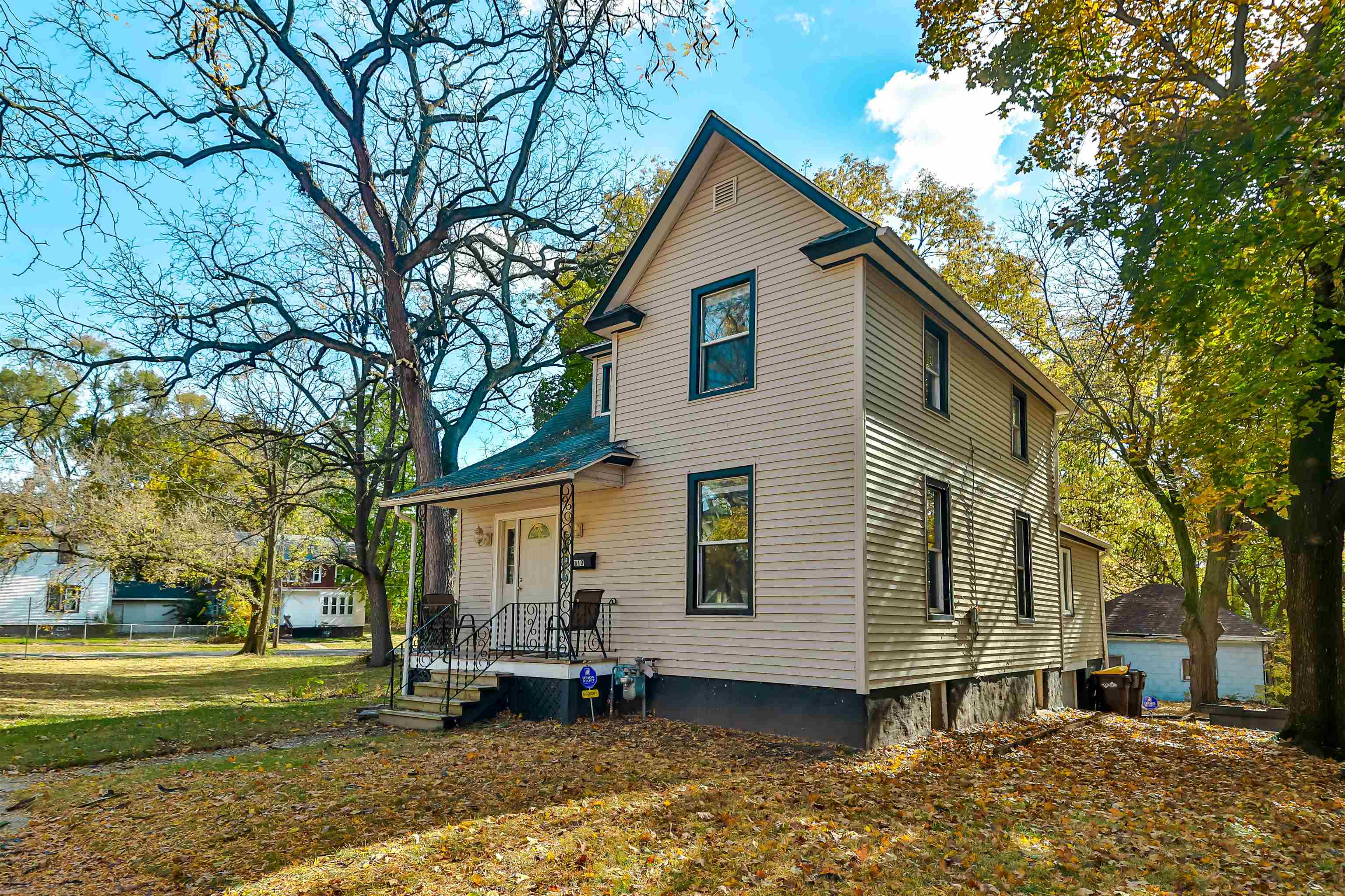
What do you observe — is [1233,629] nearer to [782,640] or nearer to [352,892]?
[782,640]

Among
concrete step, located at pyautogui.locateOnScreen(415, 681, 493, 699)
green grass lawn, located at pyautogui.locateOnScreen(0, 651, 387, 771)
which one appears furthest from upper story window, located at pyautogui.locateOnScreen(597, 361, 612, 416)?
green grass lawn, located at pyautogui.locateOnScreen(0, 651, 387, 771)

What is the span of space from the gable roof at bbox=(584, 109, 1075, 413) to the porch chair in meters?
4.20

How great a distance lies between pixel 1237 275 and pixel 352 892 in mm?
11975

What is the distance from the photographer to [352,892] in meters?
5.21

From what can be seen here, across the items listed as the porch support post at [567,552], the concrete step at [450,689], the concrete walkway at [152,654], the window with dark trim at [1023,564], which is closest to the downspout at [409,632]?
the concrete step at [450,689]

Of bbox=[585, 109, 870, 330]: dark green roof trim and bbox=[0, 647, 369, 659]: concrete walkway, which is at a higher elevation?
bbox=[585, 109, 870, 330]: dark green roof trim

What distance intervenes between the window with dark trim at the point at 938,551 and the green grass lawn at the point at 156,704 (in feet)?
29.8

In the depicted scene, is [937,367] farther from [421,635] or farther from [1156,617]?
[1156,617]

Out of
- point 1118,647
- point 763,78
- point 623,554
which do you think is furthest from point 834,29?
point 1118,647

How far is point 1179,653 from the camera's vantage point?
83.6 ft

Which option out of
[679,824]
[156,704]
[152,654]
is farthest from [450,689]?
[152,654]

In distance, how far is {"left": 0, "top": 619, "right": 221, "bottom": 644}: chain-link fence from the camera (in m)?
38.9

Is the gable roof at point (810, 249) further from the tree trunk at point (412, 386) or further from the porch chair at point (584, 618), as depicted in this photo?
the tree trunk at point (412, 386)

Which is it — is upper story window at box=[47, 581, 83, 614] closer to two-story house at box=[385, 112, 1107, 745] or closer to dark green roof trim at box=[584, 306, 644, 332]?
two-story house at box=[385, 112, 1107, 745]
